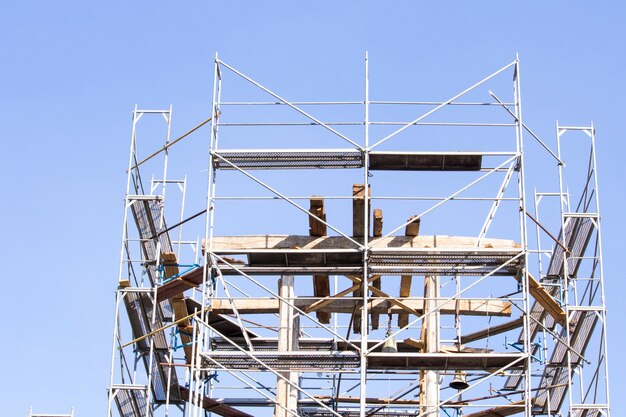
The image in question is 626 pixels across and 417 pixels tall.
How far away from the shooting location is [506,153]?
29078 mm

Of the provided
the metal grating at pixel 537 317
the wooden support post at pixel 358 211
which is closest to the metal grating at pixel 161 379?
the wooden support post at pixel 358 211

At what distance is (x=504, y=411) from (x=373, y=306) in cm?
361

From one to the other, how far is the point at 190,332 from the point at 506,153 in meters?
8.47

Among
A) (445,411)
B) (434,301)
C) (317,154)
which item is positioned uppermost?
(317,154)

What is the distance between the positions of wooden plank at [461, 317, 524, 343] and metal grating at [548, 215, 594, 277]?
1.31 metres

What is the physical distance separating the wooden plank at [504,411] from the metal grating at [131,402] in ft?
23.0

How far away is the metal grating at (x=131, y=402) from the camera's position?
30.8 m

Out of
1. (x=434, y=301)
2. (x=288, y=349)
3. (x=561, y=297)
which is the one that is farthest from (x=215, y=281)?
(x=561, y=297)

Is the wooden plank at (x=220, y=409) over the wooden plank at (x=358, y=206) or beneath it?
beneath

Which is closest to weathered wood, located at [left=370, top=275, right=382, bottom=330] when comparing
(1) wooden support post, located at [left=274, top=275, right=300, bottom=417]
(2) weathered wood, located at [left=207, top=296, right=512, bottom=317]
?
(2) weathered wood, located at [left=207, top=296, right=512, bottom=317]

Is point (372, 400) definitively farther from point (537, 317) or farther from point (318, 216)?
point (318, 216)

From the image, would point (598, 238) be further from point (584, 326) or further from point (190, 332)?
point (190, 332)

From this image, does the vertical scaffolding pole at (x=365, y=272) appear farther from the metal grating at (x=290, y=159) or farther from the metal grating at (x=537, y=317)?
the metal grating at (x=537, y=317)

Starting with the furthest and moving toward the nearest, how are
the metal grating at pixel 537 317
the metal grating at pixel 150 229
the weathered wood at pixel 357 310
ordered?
the metal grating at pixel 537 317, the metal grating at pixel 150 229, the weathered wood at pixel 357 310
